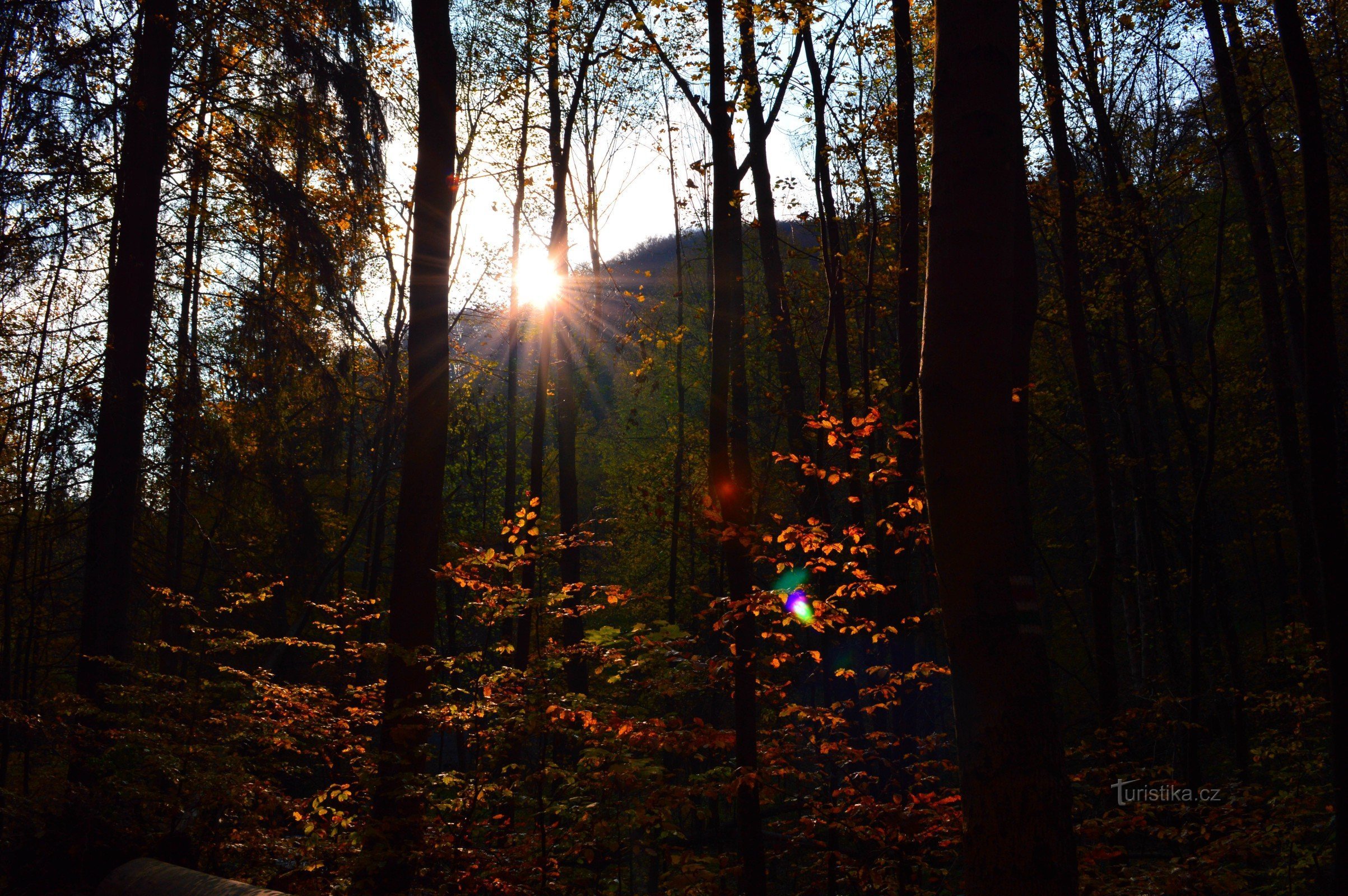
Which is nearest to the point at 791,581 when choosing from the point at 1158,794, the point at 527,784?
the point at 527,784

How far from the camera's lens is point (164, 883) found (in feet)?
15.6

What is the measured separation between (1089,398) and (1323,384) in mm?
2933

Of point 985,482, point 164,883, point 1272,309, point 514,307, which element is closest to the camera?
point 985,482

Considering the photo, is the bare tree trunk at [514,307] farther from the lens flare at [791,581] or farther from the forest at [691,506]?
the lens flare at [791,581]

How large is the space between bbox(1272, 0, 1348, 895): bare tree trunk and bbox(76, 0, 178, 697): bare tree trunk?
33.5 feet

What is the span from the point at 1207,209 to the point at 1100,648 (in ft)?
64.8

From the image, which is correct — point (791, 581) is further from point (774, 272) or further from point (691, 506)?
point (774, 272)

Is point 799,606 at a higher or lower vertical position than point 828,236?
lower

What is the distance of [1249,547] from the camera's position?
26.1m

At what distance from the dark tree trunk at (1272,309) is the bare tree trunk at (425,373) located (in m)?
8.15

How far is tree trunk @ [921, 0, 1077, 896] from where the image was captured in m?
2.17

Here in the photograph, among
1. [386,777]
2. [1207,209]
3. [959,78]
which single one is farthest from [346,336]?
[1207,209]

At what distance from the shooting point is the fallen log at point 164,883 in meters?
4.35

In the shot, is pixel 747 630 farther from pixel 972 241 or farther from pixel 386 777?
pixel 972 241
